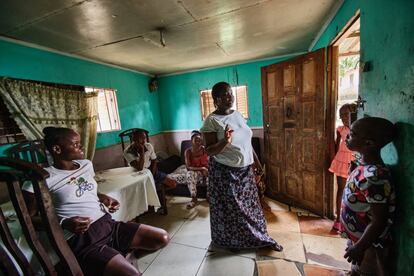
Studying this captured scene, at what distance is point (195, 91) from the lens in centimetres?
419

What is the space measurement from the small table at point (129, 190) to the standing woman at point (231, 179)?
789mm

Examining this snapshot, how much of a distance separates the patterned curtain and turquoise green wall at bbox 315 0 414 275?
9.96ft

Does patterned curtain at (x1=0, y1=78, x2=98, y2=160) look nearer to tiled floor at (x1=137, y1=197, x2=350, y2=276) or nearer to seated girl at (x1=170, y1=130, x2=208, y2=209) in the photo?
seated girl at (x1=170, y1=130, x2=208, y2=209)

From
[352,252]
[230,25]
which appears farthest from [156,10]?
[352,252]

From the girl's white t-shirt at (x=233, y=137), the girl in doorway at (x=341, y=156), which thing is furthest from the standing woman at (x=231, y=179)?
the girl in doorway at (x=341, y=156)

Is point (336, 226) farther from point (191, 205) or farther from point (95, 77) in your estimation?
point (95, 77)

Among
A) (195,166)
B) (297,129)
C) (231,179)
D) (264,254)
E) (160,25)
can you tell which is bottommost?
(264,254)

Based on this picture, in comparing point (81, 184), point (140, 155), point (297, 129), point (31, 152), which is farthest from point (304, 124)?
point (31, 152)

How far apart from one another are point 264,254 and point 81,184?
5.33 feet

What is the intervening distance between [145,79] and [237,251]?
3.70 meters

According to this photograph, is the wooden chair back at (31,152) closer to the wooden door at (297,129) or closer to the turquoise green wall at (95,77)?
the turquoise green wall at (95,77)

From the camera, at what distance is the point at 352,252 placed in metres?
0.92

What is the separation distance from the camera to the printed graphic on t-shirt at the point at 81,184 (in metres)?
1.16

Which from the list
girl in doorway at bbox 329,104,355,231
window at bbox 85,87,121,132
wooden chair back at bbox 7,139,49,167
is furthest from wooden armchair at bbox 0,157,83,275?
window at bbox 85,87,121,132
